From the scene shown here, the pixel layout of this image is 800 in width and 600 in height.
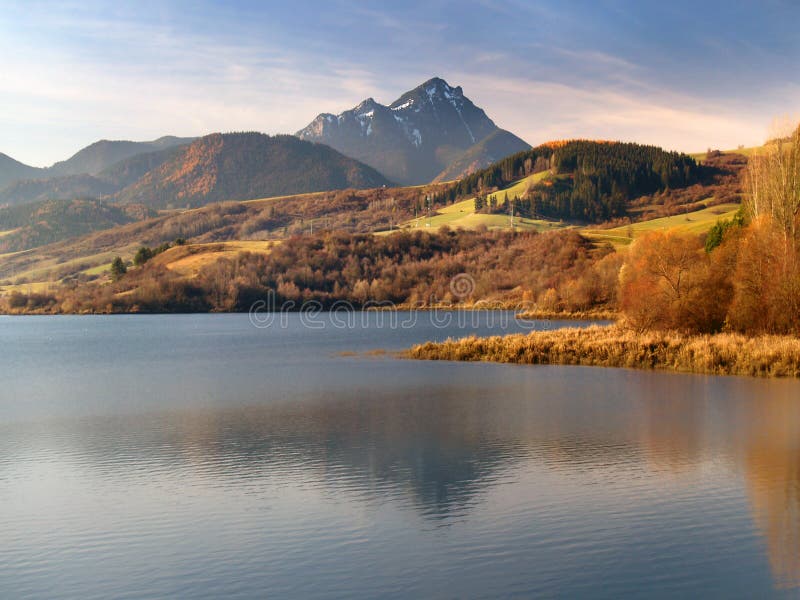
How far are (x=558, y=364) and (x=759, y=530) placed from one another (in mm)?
29411

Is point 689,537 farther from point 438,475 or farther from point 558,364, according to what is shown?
point 558,364

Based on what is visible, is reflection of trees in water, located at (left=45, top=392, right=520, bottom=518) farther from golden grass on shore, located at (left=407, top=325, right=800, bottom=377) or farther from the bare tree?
the bare tree

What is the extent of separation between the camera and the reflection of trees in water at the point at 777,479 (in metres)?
12.8

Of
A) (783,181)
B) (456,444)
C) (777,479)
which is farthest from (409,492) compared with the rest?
(783,181)

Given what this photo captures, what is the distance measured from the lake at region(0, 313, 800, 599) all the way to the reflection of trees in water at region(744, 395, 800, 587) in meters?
0.07

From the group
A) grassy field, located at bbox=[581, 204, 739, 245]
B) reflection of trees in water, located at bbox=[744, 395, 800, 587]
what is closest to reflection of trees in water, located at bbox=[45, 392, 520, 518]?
reflection of trees in water, located at bbox=[744, 395, 800, 587]

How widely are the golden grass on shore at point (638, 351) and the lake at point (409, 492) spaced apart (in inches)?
93.2

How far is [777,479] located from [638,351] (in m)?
23.2

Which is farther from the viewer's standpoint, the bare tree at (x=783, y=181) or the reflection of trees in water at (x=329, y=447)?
the bare tree at (x=783, y=181)

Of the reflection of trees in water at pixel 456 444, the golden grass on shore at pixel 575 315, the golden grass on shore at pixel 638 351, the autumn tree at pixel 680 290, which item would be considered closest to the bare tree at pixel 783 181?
Result: the autumn tree at pixel 680 290

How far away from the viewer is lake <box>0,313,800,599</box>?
11.9 meters

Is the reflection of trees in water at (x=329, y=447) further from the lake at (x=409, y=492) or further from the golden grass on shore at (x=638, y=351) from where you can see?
the golden grass on shore at (x=638, y=351)

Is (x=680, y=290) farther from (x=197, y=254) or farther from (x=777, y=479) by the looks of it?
(x=197, y=254)

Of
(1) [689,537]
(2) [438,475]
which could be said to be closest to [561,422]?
(2) [438,475]
